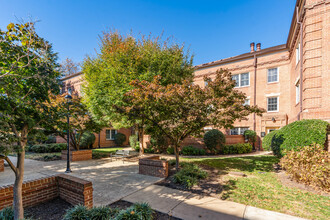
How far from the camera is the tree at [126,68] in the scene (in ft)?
34.8

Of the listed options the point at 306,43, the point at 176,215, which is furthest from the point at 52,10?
the point at 306,43

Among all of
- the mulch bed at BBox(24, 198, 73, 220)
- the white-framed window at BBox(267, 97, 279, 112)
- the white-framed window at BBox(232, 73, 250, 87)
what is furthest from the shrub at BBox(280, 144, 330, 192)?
the white-framed window at BBox(232, 73, 250, 87)

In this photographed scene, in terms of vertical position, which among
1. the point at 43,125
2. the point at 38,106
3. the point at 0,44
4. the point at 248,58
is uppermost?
the point at 248,58

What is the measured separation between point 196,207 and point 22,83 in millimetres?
5149

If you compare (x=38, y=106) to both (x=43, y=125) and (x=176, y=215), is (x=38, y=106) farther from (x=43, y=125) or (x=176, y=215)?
(x=176, y=215)

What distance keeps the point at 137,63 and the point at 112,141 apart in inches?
586

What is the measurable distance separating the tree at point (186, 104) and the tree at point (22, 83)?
3912 mm

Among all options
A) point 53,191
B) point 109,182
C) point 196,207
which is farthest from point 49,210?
point 196,207

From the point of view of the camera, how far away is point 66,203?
15.4ft

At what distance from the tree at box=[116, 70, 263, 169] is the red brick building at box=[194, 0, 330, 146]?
5.50 metres

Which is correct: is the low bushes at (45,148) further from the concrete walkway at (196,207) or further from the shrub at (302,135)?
the shrub at (302,135)

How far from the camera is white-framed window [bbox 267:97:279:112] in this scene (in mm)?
17703

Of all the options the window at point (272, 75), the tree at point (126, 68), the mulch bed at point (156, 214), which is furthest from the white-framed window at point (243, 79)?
the mulch bed at point (156, 214)

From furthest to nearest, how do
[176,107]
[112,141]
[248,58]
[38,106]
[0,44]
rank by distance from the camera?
[112,141] → [248,58] → [176,107] → [38,106] → [0,44]
